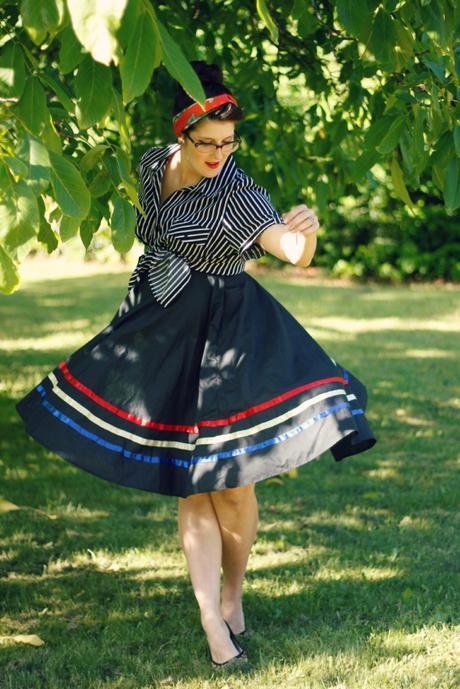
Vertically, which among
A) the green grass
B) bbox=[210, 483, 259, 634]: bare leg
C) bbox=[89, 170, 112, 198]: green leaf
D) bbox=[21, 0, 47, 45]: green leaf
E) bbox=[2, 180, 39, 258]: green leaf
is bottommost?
the green grass

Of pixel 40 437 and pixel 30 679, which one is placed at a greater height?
pixel 40 437

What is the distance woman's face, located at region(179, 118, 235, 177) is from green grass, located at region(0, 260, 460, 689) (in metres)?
1.47

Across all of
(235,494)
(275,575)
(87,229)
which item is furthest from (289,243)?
(275,575)

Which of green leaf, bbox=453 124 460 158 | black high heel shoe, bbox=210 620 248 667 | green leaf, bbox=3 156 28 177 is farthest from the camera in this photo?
black high heel shoe, bbox=210 620 248 667

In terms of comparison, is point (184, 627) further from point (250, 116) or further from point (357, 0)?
point (250, 116)

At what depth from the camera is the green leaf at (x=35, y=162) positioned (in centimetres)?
186

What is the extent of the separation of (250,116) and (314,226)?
226cm

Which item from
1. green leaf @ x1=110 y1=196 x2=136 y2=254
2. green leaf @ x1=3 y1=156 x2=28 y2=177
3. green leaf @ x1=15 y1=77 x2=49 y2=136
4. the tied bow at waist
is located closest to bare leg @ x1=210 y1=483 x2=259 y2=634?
the tied bow at waist

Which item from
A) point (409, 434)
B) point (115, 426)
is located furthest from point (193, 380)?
point (409, 434)

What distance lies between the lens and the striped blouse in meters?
2.91

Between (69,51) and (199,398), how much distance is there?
4.33ft

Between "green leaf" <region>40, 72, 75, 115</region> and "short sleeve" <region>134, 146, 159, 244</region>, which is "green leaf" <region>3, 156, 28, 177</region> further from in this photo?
"short sleeve" <region>134, 146, 159, 244</region>

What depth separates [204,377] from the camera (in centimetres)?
300

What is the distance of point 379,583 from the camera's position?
3793mm
